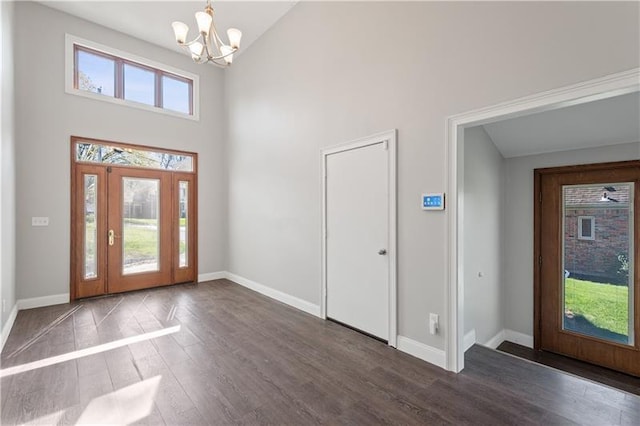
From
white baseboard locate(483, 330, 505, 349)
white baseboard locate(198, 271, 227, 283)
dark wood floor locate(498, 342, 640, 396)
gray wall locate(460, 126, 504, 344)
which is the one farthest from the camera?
white baseboard locate(198, 271, 227, 283)

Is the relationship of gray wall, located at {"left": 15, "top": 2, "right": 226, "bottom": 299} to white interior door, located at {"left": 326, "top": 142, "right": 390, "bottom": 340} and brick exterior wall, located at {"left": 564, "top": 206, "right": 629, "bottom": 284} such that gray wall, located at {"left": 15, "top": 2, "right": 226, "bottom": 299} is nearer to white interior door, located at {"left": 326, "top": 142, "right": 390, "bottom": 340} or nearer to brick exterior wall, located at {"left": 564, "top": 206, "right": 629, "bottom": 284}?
white interior door, located at {"left": 326, "top": 142, "right": 390, "bottom": 340}

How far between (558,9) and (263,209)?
4149mm

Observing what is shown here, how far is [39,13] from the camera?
A: 416cm

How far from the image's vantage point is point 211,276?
19.1 feet

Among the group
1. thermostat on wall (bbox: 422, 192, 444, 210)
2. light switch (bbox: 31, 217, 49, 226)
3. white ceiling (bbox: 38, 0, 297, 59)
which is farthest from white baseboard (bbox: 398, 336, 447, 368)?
light switch (bbox: 31, 217, 49, 226)

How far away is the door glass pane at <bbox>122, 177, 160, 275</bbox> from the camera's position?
4898 mm

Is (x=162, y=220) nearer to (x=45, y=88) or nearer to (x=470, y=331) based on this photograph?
(x=45, y=88)

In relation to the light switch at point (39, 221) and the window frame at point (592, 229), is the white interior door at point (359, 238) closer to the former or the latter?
the window frame at point (592, 229)

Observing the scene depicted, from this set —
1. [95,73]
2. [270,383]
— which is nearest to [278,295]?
[270,383]

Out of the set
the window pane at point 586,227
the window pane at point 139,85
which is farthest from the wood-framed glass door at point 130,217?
the window pane at point 586,227

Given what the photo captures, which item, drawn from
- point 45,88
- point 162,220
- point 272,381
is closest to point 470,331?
point 272,381

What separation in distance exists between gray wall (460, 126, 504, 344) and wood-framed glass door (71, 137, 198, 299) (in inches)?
187

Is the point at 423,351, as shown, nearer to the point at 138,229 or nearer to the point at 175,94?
the point at 138,229

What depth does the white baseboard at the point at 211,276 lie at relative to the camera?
18.7 feet
